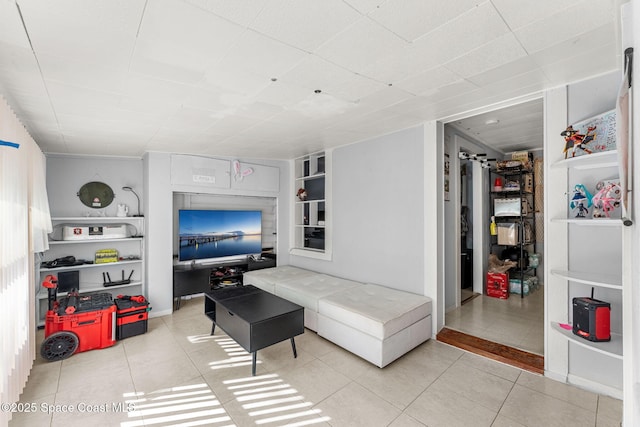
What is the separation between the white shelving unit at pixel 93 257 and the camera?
394cm

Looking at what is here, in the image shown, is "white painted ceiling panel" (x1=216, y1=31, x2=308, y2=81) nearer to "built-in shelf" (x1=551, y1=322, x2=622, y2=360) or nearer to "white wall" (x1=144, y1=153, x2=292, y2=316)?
"built-in shelf" (x1=551, y1=322, x2=622, y2=360)

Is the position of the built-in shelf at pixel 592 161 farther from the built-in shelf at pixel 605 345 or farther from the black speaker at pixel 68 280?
the black speaker at pixel 68 280

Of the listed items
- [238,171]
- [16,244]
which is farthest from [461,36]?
[238,171]

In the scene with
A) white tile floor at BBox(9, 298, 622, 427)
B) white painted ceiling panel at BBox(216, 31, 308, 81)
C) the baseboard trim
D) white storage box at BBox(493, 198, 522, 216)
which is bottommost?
white tile floor at BBox(9, 298, 622, 427)

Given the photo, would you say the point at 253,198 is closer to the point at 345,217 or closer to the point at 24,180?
the point at 345,217

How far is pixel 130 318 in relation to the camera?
3.43m

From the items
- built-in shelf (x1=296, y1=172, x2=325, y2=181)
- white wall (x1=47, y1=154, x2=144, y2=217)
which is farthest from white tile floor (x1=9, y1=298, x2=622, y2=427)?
built-in shelf (x1=296, y1=172, x2=325, y2=181)

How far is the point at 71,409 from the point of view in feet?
7.11

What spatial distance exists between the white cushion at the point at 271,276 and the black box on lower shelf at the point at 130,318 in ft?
4.84

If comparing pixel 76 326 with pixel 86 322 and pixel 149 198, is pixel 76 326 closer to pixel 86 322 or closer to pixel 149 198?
pixel 86 322

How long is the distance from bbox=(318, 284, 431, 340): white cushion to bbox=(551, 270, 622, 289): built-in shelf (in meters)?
1.27

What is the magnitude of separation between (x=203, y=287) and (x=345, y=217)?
2547mm

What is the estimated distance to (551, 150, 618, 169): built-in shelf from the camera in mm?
1898

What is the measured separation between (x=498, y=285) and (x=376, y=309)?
2881 mm
